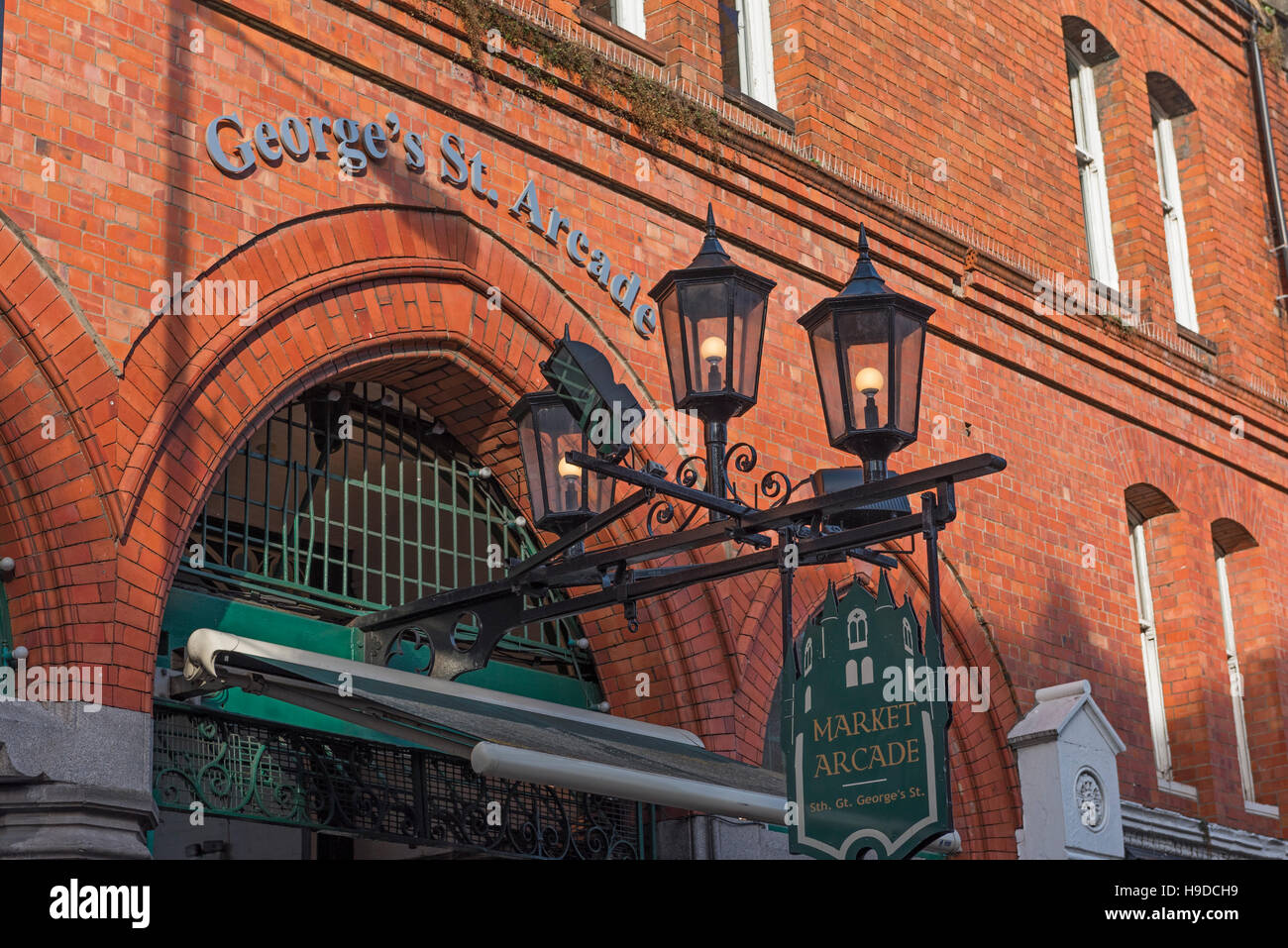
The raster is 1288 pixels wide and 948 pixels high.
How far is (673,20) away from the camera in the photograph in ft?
35.1

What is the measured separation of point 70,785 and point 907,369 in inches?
136

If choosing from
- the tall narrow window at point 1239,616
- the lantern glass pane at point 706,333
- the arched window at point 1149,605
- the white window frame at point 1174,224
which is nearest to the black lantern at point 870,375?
the lantern glass pane at point 706,333

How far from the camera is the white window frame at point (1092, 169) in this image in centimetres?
1436

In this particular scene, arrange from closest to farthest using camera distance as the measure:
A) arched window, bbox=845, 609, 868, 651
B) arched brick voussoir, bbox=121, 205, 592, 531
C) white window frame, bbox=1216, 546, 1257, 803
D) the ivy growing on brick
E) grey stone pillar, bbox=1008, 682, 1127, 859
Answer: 1. arched window, bbox=845, 609, 868, 651
2. arched brick voussoir, bbox=121, 205, 592, 531
3. the ivy growing on brick
4. grey stone pillar, bbox=1008, 682, 1127, 859
5. white window frame, bbox=1216, 546, 1257, 803

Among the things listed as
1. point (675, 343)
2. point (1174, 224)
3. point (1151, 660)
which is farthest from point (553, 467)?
point (1174, 224)

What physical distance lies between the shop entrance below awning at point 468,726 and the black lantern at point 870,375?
1530mm

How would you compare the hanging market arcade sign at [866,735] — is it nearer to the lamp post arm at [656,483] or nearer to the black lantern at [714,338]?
the lamp post arm at [656,483]

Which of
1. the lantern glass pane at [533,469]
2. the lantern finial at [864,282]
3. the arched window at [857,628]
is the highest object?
the lantern finial at [864,282]

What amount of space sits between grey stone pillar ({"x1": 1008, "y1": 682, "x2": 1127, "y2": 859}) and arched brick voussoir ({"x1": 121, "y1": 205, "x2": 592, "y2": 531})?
364 cm

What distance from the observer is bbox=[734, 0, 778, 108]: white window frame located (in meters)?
11.6

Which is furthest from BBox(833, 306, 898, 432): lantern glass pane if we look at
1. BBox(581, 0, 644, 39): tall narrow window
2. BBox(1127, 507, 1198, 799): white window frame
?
BBox(1127, 507, 1198, 799): white window frame

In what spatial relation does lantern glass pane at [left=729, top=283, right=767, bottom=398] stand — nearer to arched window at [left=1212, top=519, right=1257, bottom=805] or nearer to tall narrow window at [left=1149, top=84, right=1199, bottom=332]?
arched window at [left=1212, top=519, right=1257, bottom=805]
